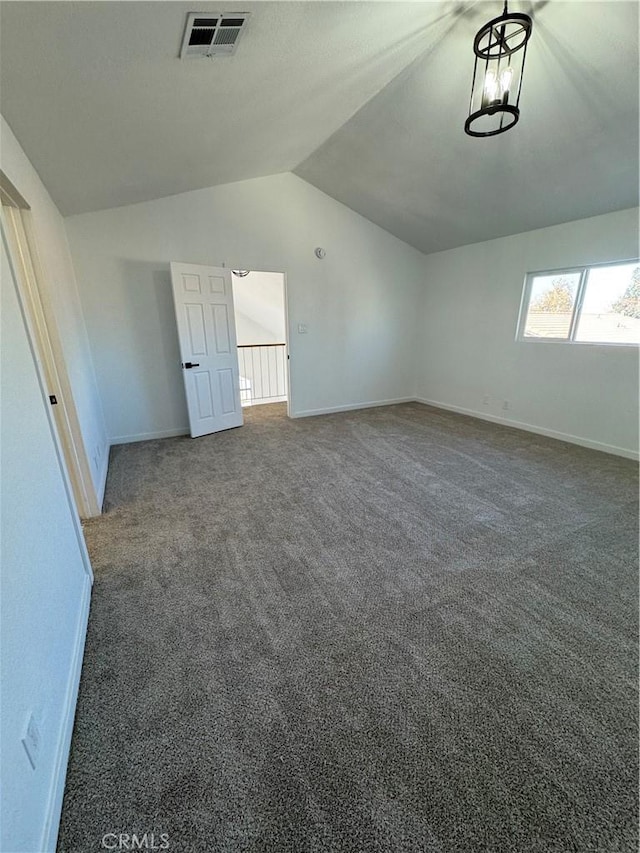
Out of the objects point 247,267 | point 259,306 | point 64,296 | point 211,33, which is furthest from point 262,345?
point 211,33

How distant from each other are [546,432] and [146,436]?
5032mm

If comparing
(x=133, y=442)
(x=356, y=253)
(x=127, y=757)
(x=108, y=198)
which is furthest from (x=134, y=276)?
(x=127, y=757)

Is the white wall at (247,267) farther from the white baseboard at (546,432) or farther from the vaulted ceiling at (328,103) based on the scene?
the white baseboard at (546,432)

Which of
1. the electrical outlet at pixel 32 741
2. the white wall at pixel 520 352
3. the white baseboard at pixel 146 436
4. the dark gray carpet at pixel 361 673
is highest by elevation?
the white wall at pixel 520 352

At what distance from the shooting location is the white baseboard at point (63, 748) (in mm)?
919

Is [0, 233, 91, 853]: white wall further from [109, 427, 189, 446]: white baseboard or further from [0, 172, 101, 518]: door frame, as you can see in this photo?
[109, 427, 189, 446]: white baseboard

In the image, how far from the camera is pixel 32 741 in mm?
912

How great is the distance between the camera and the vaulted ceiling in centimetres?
152

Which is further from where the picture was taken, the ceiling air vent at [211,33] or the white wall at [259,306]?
the white wall at [259,306]

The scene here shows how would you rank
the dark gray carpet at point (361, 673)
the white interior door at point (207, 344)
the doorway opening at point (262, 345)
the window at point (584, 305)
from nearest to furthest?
the dark gray carpet at point (361, 673) < the window at point (584, 305) < the white interior door at point (207, 344) < the doorway opening at point (262, 345)

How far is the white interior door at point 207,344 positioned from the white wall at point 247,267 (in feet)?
0.99

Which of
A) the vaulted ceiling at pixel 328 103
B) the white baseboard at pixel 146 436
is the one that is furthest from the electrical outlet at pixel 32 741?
the white baseboard at pixel 146 436

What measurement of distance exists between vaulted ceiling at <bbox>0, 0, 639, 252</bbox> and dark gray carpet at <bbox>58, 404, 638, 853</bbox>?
2.53 meters

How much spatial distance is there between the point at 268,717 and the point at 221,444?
9.96 feet
